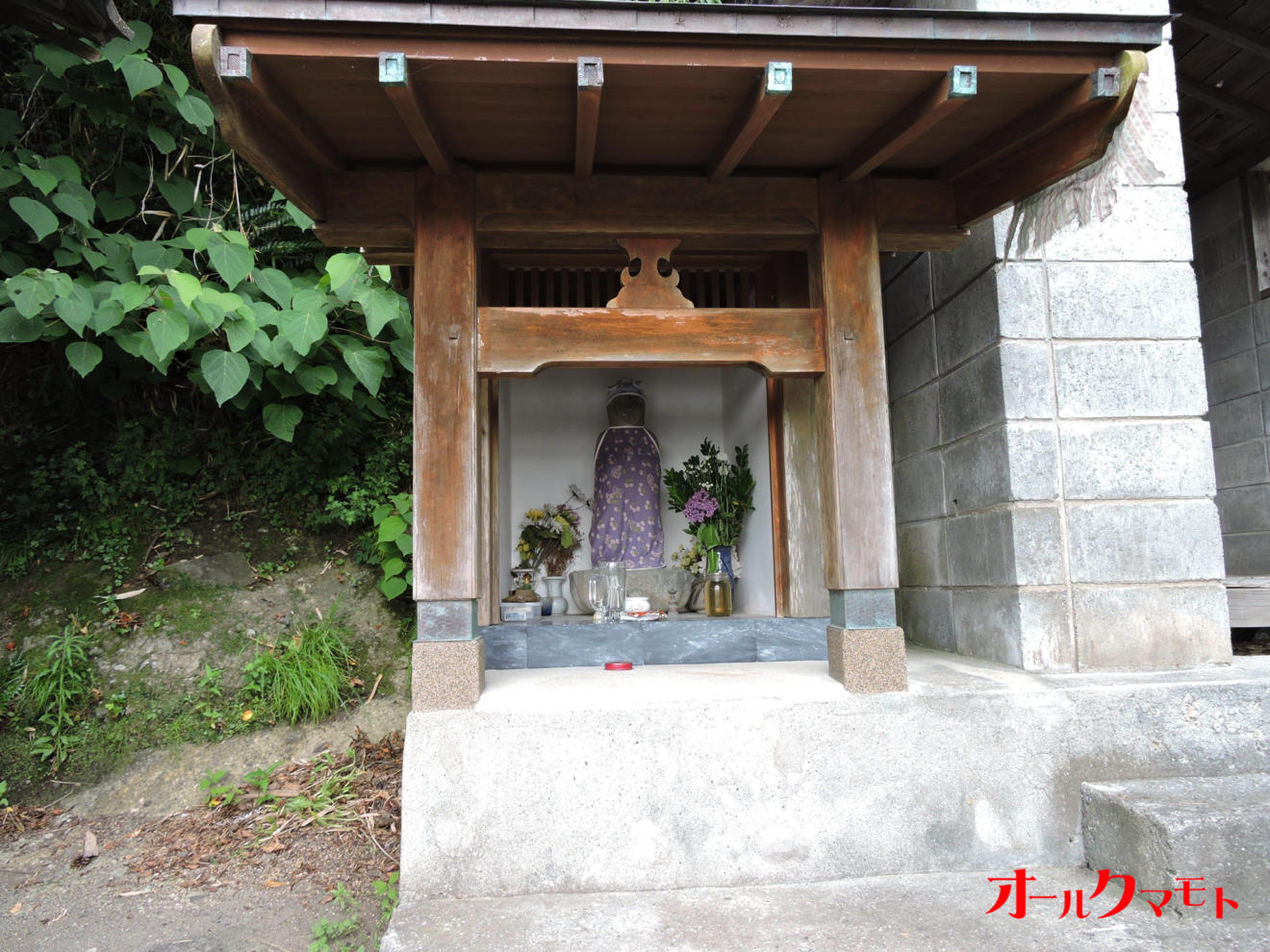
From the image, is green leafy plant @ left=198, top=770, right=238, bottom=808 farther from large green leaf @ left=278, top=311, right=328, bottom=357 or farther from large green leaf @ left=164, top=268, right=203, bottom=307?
large green leaf @ left=164, top=268, right=203, bottom=307

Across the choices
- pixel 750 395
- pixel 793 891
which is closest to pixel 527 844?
pixel 793 891

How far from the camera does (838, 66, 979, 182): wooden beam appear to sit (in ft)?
6.50

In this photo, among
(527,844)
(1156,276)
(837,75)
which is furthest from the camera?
(1156,276)

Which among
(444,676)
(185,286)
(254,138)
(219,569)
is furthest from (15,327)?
(444,676)

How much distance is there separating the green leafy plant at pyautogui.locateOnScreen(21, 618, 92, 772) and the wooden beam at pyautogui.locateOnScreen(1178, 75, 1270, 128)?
639 centimetres

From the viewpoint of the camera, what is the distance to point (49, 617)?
12.8 feet

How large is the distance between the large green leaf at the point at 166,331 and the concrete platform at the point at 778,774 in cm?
192

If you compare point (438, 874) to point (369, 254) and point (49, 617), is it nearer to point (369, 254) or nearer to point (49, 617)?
point (369, 254)

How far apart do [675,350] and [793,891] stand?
1.58 metres

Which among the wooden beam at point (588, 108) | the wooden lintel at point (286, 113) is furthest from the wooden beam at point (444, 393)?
the wooden beam at point (588, 108)

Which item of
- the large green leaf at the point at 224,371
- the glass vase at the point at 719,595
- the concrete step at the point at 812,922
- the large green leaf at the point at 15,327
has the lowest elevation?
the concrete step at the point at 812,922

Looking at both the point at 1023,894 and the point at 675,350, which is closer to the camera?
the point at 1023,894

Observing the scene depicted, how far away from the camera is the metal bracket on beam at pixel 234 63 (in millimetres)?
1796

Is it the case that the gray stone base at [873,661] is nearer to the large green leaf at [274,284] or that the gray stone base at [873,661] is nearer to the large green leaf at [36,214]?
the large green leaf at [274,284]
